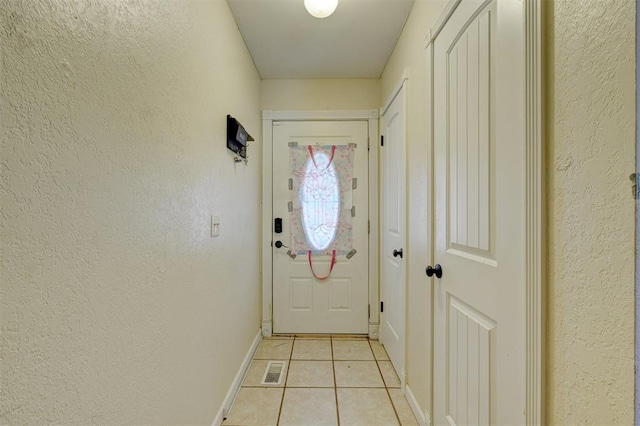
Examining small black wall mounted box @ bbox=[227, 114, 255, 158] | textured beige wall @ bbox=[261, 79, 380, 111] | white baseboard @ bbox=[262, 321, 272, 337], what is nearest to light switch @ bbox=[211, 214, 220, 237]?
small black wall mounted box @ bbox=[227, 114, 255, 158]

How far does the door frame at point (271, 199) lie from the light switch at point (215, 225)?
1.10 meters

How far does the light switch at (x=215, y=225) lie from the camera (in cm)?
146

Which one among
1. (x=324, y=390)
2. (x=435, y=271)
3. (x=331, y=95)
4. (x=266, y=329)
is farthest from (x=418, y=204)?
(x=266, y=329)

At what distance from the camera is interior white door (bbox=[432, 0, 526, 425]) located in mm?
852

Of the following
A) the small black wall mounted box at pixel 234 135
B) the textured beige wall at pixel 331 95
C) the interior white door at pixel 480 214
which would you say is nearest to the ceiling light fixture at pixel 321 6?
the interior white door at pixel 480 214

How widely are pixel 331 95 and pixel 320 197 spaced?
95 centimetres

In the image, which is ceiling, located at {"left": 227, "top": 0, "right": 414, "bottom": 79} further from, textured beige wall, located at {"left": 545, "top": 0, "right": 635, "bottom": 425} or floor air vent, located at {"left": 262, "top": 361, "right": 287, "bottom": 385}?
floor air vent, located at {"left": 262, "top": 361, "right": 287, "bottom": 385}

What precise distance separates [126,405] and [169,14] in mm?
1281

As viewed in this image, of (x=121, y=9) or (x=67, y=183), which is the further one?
Answer: (x=121, y=9)

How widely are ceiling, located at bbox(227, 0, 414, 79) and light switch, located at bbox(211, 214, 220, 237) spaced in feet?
4.29

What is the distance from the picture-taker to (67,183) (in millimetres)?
605

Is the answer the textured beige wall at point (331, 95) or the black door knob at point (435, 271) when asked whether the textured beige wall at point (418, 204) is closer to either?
the black door knob at point (435, 271)

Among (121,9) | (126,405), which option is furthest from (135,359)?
(121,9)

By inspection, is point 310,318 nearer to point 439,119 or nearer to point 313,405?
point 313,405
